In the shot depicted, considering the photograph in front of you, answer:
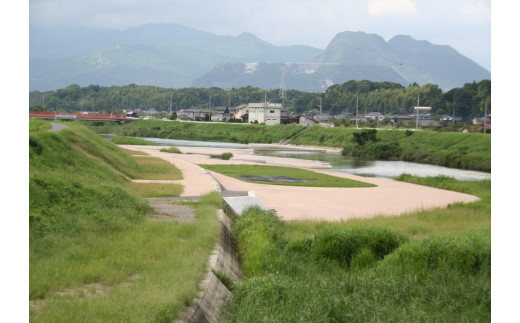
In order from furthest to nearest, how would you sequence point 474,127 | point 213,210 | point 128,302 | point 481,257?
point 474,127 < point 213,210 < point 481,257 < point 128,302

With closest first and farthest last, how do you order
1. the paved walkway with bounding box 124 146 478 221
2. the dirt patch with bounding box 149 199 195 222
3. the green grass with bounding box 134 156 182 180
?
the dirt patch with bounding box 149 199 195 222 < the paved walkway with bounding box 124 146 478 221 < the green grass with bounding box 134 156 182 180

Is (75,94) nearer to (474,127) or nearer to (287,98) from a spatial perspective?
(287,98)

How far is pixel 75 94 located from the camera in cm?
17175

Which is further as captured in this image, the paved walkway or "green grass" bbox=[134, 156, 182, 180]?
"green grass" bbox=[134, 156, 182, 180]

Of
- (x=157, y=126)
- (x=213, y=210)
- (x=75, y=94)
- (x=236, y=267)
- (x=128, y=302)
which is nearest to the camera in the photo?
(x=128, y=302)

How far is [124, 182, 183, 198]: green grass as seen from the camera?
25.6 metres

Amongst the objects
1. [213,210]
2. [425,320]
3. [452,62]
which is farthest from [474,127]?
[425,320]

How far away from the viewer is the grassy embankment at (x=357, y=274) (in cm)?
1106

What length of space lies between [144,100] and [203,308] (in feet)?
587

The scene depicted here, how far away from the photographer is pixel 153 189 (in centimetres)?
2752

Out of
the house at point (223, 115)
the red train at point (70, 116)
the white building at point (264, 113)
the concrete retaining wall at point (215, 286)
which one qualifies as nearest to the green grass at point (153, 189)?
the concrete retaining wall at point (215, 286)

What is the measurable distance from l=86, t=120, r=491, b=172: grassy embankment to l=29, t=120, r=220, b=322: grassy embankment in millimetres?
49585

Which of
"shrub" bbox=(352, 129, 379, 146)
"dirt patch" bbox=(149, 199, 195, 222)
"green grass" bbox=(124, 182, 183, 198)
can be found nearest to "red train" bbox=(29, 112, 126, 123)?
"shrub" bbox=(352, 129, 379, 146)

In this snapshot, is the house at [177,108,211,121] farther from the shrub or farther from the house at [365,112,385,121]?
the shrub
